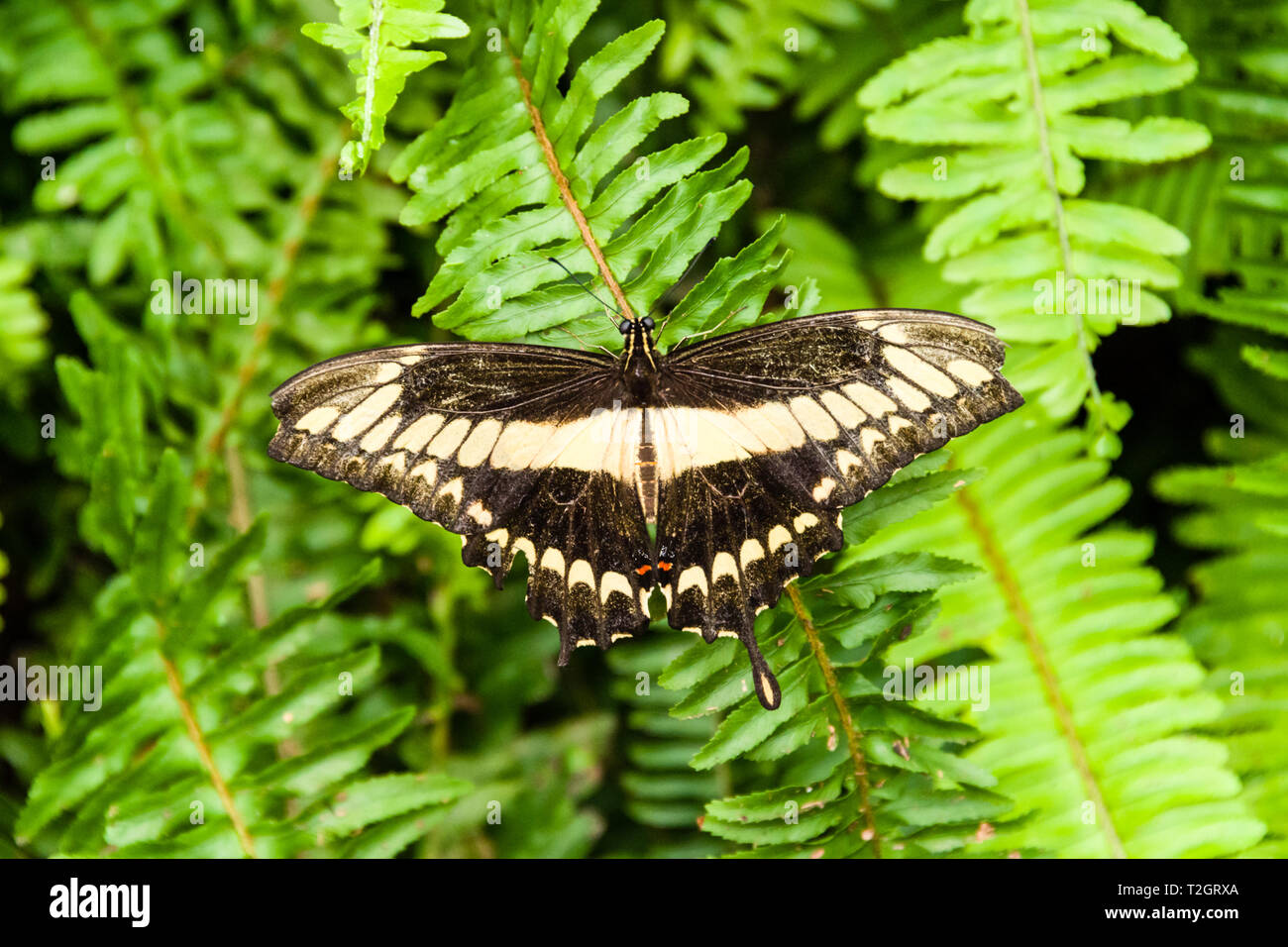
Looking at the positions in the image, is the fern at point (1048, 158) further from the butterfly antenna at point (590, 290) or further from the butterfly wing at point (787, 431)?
the butterfly antenna at point (590, 290)

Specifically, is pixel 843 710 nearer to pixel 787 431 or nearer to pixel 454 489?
pixel 787 431

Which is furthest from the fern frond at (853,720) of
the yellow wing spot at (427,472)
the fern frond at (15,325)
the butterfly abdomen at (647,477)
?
the fern frond at (15,325)

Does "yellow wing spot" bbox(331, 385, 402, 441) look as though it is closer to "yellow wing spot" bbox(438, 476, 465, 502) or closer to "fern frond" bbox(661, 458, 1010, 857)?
"yellow wing spot" bbox(438, 476, 465, 502)

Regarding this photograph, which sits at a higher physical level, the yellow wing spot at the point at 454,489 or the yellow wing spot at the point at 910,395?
the yellow wing spot at the point at 910,395

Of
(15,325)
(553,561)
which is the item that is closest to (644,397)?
(553,561)

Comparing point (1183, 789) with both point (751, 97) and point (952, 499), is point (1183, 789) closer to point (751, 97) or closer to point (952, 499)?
point (952, 499)
